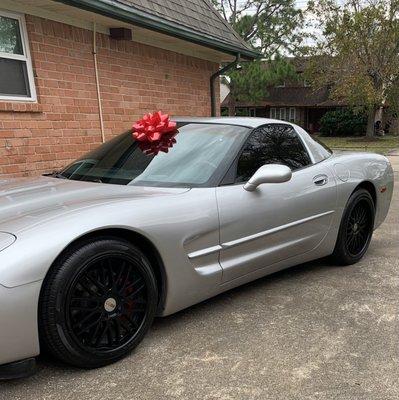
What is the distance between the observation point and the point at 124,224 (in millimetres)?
2350

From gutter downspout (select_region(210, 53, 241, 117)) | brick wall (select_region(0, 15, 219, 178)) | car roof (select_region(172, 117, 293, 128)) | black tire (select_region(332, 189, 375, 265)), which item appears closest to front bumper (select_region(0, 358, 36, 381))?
car roof (select_region(172, 117, 293, 128))

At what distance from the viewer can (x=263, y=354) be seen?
248 centimetres

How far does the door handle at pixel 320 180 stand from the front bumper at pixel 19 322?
229 cm

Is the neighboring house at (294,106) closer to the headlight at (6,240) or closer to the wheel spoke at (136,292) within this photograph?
the wheel spoke at (136,292)

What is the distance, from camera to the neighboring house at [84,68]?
549cm

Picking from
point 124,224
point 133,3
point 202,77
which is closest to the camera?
point 124,224

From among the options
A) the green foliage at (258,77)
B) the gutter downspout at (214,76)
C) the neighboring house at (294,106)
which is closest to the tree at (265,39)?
the green foliage at (258,77)

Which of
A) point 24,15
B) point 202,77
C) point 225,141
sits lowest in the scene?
point 225,141

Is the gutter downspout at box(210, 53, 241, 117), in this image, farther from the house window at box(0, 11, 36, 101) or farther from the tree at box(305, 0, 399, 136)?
the tree at box(305, 0, 399, 136)

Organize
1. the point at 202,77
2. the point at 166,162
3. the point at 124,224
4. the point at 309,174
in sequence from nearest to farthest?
the point at 124,224 < the point at 166,162 < the point at 309,174 < the point at 202,77

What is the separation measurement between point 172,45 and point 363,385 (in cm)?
684

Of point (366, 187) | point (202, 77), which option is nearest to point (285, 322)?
point (366, 187)

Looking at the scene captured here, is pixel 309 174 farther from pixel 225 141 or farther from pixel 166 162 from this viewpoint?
pixel 166 162

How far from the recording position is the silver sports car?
82.0 inches
